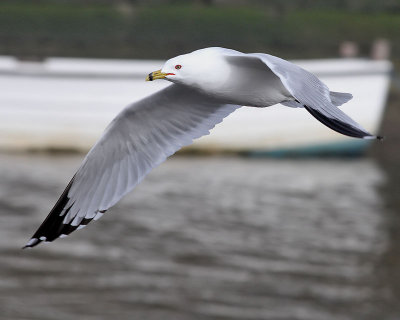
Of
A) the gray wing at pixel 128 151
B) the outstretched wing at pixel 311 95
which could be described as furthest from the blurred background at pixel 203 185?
the outstretched wing at pixel 311 95

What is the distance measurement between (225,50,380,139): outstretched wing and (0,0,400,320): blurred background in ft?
22.9

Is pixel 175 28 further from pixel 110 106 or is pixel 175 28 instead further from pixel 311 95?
pixel 311 95

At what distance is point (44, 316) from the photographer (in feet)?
35.7

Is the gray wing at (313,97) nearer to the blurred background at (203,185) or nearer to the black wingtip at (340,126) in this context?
the black wingtip at (340,126)

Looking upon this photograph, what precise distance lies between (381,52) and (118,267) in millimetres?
6595

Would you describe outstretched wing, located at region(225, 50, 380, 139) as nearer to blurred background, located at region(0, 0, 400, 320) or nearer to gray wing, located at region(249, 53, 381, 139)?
gray wing, located at region(249, 53, 381, 139)

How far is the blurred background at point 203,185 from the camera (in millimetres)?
11609

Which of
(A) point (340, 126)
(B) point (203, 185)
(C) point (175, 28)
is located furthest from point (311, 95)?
(C) point (175, 28)

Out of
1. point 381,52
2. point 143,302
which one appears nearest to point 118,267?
point 143,302

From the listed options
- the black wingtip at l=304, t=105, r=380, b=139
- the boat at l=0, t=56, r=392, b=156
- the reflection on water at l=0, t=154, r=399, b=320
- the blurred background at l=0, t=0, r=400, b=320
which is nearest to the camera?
the black wingtip at l=304, t=105, r=380, b=139

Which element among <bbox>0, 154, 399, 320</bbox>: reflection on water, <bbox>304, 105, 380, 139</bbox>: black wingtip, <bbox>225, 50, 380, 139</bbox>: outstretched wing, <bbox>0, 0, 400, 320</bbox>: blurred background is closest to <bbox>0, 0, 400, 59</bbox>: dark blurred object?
<bbox>0, 0, 400, 320</bbox>: blurred background

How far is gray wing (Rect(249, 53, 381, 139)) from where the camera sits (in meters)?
3.74

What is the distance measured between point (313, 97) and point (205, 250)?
29.2 feet

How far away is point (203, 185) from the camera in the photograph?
51.9ft
